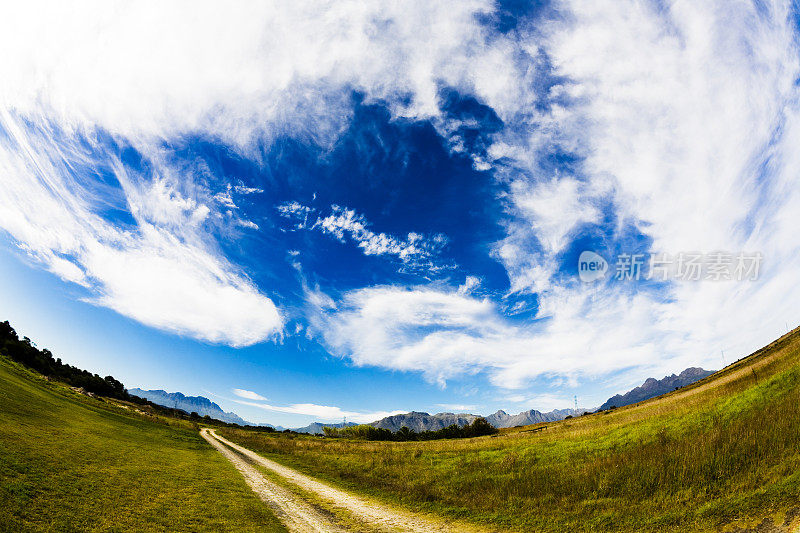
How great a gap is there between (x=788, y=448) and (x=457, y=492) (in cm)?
1527

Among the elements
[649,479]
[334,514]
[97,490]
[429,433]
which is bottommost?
[97,490]

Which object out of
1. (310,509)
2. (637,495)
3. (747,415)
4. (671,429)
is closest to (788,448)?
(637,495)

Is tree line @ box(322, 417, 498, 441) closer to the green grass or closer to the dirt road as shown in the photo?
the dirt road

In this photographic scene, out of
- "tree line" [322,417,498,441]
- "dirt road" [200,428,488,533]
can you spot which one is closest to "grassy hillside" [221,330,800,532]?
"dirt road" [200,428,488,533]

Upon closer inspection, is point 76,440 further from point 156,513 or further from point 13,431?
Answer: point 156,513

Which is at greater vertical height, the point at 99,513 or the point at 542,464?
the point at 542,464

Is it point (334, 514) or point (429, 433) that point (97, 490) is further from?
point (429, 433)

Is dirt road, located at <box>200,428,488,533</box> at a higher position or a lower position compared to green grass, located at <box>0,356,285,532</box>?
higher

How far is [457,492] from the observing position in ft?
63.5

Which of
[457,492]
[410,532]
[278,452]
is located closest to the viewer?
[410,532]

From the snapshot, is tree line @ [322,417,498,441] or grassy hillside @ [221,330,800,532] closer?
grassy hillside @ [221,330,800,532]

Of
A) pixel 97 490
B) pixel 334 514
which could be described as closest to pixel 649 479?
pixel 334 514

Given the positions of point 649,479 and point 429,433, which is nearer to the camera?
point 649,479

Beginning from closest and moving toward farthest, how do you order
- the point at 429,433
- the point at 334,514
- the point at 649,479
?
the point at 649,479
the point at 334,514
the point at 429,433
